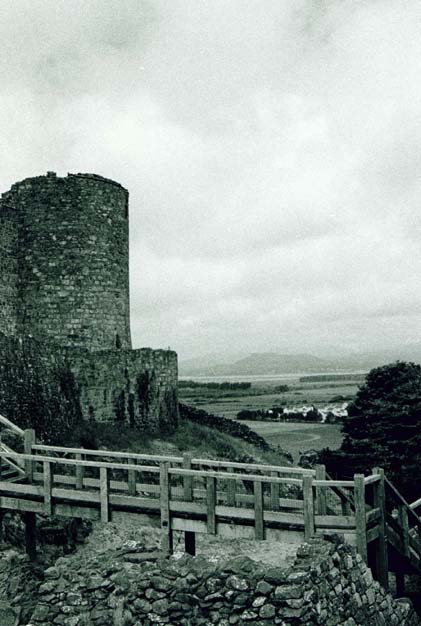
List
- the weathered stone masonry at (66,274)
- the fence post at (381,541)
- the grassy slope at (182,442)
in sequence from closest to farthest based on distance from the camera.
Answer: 1. the fence post at (381,541)
2. the grassy slope at (182,442)
3. the weathered stone masonry at (66,274)

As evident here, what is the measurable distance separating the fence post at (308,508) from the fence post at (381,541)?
176 cm

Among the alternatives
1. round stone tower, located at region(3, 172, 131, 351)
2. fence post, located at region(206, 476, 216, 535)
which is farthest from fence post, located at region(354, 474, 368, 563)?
round stone tower, located at region(3, 172, 131, 351)

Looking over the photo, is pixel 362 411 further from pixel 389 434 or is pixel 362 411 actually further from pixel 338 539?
pixel 338 539

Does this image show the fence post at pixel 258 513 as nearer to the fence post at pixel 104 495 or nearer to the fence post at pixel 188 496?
the fence post at pixel 188 496

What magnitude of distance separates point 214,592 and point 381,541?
3543mm

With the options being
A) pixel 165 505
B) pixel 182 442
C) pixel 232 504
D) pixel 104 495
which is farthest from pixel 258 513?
pixel 182 442

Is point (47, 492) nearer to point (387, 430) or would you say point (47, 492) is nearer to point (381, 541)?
point (381, 541)

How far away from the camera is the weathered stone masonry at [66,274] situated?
27.4 m

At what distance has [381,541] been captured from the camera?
485 inches

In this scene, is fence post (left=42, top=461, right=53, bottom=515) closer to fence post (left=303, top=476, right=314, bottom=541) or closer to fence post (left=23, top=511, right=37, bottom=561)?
fence post (left=23, top=511, right=37, bottom=561)

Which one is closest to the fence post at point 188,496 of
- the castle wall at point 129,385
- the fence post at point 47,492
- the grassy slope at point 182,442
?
the fence post at point 47,492

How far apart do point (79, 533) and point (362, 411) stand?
15954 mm

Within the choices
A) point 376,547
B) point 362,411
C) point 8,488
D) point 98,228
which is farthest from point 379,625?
point 98,228

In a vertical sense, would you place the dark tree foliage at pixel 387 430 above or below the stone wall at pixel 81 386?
below
